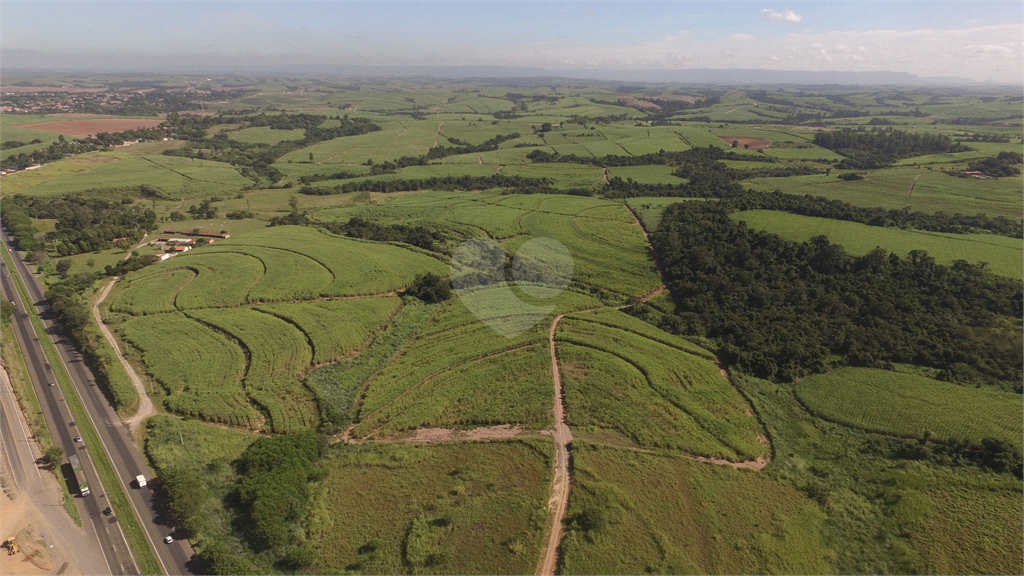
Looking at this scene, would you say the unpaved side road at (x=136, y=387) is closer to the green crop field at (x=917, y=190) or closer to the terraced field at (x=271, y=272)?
the terraced field at (x=271, y=272)

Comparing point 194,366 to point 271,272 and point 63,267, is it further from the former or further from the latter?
point 63,267

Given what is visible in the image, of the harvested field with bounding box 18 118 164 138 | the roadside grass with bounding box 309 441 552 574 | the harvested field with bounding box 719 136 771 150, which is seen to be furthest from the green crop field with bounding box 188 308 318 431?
the harvested field with bounding box 18 118 164 138

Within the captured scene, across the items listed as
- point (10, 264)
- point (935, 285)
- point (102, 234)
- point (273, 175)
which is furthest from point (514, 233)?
point (273, 175)

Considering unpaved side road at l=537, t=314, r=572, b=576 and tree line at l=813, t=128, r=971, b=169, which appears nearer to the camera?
unpaved side road at l=537, t=314, r=572, b=576

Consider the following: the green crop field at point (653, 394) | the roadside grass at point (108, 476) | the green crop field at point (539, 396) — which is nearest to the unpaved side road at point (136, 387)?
the green crop field at point (539, 396)

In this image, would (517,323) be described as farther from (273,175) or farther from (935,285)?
(273,175)

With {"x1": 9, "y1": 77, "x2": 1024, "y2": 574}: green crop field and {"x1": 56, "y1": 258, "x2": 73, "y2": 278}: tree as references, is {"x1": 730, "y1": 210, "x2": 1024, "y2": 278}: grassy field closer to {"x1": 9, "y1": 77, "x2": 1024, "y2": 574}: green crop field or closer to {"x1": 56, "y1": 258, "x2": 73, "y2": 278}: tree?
{"x1": 9, "y1": 77, "x2": 1024, "y2": 574}: green crop field

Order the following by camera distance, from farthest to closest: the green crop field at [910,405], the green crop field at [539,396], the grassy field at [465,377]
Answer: the grassy field at [465,377], the green crop field at [910,405], the green crop field at [539,396]
